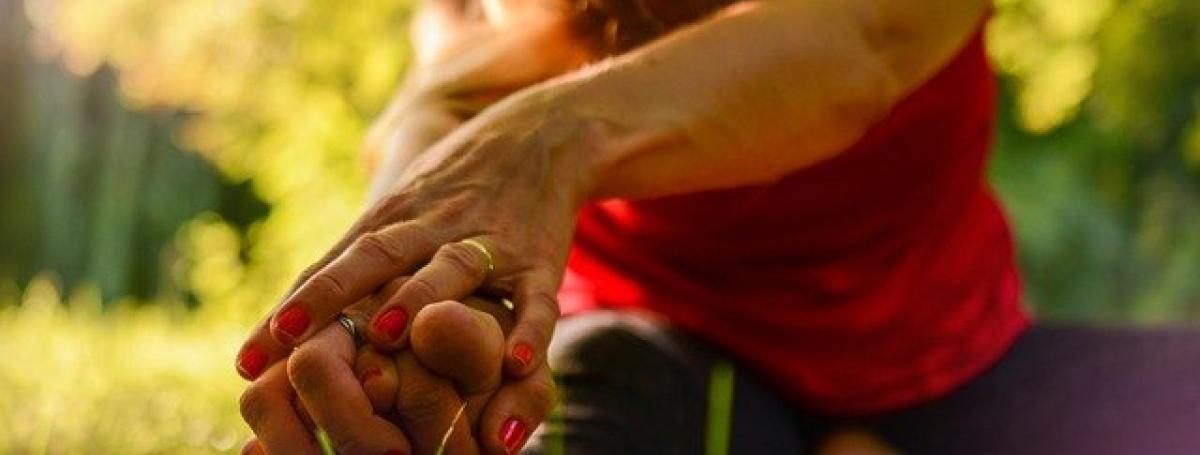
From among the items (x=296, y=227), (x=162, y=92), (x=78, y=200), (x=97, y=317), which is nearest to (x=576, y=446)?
(x=296, y=227)

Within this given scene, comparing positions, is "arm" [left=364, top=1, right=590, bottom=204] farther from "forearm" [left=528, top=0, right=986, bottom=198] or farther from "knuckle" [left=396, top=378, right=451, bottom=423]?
"knuckle" [left=396, top=378, right=451, bottom=423]

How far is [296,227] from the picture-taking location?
5.47m

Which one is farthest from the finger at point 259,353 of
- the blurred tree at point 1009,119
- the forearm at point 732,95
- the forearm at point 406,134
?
the blurred tree at point 1009,119

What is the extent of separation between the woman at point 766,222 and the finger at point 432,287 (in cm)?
4

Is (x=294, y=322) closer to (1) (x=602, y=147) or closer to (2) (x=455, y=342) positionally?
(2) (x=455, y=342)

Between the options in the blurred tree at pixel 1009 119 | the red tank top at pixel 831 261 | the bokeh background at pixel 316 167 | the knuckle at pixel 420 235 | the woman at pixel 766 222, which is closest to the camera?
the knuckle at pixel 420 235

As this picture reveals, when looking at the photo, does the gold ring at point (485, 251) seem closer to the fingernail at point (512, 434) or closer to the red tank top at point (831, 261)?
the fingernail at point (512, 434)

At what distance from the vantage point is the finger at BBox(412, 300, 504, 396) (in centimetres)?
98

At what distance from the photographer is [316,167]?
5422 mm

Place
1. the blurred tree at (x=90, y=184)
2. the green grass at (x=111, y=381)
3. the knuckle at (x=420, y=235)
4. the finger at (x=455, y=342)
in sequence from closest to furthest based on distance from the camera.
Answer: the finger at (x=455, y=342) < the knuckle at (x=420, y=235) < the green grass at (x=111, y=381) < the blurred tree at (x=90, y=184)

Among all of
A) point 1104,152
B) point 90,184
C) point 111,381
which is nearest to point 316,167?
point 111,381

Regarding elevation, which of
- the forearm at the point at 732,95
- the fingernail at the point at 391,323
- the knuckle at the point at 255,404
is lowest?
the forearm at the point at 732,95

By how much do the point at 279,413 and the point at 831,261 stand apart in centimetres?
74

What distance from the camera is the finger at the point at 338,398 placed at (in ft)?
3.22
